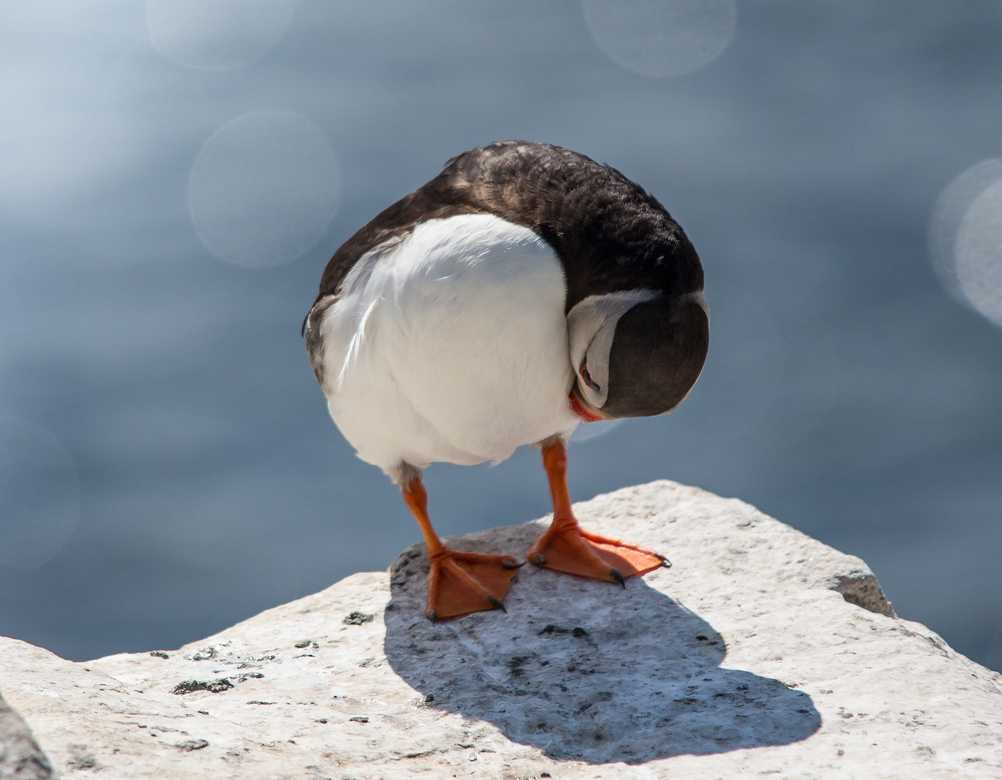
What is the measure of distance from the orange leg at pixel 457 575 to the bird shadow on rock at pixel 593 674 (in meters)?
0.06

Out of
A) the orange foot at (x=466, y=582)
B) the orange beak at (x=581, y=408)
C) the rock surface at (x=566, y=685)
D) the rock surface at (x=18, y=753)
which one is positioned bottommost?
the rock surface at (x=18, y=753)

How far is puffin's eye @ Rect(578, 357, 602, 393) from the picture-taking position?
4359 mm

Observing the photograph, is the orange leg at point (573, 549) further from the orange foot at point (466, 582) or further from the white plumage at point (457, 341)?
the white plumage at point (457, 341)

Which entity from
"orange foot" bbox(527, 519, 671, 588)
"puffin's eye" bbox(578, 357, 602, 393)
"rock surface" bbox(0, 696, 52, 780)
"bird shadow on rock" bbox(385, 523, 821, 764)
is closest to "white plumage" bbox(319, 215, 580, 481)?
"puffin's eye" bbox(578, 357, 602, 393)

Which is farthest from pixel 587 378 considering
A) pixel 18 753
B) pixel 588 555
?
pixel 18 753

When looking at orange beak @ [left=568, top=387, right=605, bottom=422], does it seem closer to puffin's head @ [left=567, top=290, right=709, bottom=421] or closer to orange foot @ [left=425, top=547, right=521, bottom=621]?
puffin's head @ [left=567, top=290, right=709, bottom=421]

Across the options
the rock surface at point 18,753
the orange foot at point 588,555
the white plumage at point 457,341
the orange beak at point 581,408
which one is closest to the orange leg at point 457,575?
the orange foot at point 588,555

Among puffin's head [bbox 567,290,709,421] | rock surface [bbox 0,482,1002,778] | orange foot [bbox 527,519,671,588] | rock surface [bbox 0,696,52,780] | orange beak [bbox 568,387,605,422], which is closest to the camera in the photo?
rock surface [bbox 0,696,52,780]

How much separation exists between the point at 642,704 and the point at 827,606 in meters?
1.14

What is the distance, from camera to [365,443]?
525 centimetres

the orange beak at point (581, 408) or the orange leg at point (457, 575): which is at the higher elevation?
the orange beak at point (581, 408)

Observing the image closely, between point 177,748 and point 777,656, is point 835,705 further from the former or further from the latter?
point 177,748

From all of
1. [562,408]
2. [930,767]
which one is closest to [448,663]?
[562,408]

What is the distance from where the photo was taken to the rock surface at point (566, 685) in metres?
3.22
